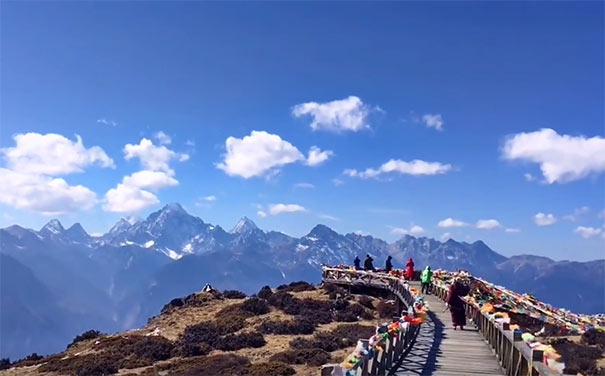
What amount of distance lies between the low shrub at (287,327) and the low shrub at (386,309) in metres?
4.91

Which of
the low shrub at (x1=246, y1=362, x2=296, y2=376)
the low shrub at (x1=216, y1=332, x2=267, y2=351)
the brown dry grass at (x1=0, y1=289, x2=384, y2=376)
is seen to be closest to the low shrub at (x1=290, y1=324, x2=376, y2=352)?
the brown dry grass at (x1=0, y1=289, x2=384, y2=376)

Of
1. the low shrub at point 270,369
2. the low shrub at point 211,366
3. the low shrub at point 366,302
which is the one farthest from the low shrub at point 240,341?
the low shrub at point 366,302

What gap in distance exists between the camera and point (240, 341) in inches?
954

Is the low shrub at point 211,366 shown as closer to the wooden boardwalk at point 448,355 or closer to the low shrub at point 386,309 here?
the wooden boardwalk at point 448,355

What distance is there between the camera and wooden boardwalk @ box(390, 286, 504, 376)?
1195 centimetres

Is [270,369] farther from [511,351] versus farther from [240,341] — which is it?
[511,351]

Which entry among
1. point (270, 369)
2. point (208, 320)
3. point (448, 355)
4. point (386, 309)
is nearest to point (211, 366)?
point (270, 369)

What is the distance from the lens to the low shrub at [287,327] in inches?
1031

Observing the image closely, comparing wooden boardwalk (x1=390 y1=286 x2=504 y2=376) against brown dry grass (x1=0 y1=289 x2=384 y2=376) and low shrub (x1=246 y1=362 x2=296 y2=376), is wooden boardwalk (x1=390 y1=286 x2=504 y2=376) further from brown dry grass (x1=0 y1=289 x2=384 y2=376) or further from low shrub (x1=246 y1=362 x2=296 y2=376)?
low shrub (x1=246 y1=362 x2=296 y2=376)

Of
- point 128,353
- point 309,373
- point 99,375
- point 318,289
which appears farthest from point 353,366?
point 318,289

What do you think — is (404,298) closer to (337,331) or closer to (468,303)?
(337,331)

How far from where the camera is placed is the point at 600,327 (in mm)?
23531

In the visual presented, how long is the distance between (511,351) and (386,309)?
2003cm

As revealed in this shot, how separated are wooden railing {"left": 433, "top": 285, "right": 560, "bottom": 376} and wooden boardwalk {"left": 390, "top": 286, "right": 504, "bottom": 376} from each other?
9.8 inches
